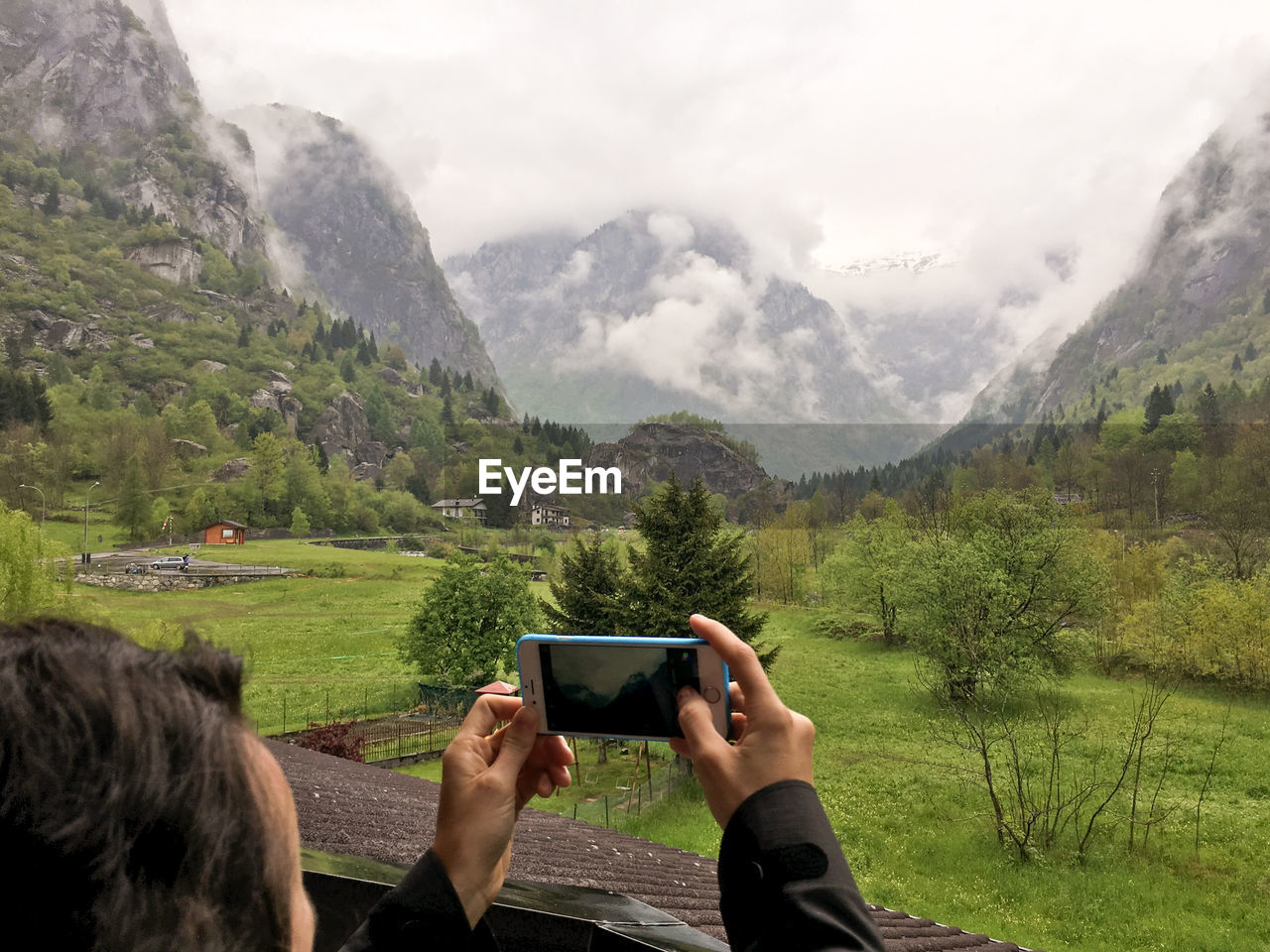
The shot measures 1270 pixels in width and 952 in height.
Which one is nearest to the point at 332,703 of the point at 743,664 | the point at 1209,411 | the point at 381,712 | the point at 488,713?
the point at 381,712

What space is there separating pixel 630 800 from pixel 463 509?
3920cm

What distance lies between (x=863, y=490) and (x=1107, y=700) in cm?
2818

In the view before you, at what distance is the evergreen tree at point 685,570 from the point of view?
18.3 m

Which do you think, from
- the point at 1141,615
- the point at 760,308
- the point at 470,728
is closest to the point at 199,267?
the point at 1141,615

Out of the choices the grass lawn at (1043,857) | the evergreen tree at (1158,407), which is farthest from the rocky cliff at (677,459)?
the grass lawn at (1043,857)

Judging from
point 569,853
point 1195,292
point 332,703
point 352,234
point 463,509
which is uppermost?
point 352,234

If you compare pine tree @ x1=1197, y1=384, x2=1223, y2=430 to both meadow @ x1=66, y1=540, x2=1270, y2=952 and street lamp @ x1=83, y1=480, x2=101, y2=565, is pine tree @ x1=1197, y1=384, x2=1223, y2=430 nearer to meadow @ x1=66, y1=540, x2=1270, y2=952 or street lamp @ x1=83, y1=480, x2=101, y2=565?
meadow @ x1=66, y1=540, x2=1270, y2=952

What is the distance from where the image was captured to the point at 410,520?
178 feet

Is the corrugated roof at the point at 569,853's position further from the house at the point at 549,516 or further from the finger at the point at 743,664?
the house at the point at 549,516

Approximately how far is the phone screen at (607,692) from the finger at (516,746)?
0.21 meters

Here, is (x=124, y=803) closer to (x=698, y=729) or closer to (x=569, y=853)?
(x=698, y=729)

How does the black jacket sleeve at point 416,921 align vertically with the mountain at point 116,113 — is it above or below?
below

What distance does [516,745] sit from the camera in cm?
109

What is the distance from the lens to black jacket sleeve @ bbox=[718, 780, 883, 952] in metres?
0.73
